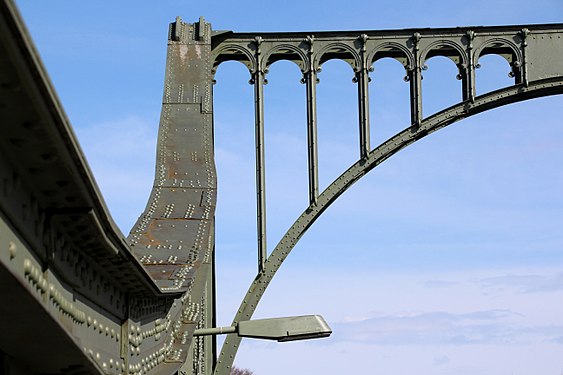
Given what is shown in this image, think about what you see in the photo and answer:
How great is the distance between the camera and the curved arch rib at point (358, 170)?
17125 mm

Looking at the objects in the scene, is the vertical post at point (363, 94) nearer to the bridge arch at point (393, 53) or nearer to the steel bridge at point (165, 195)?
the steel bridge at point (165, 195)

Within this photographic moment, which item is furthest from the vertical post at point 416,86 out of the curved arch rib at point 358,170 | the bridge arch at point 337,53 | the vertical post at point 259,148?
the vertical post at point 259,148

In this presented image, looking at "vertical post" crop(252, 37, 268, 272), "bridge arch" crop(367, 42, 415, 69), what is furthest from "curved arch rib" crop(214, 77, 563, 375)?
"bridge arch" crop(367, 42, 415, 69)

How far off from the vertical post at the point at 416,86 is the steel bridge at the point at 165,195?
0.07 ft

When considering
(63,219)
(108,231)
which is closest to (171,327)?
(108,231)

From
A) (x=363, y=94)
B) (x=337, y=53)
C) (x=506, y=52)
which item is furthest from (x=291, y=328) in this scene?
(x=506, y=52)

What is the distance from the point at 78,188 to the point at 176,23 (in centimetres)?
1315

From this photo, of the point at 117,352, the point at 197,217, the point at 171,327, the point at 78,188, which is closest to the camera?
the point at 78,188

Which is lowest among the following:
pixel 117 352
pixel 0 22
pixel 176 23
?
pixel 117 352

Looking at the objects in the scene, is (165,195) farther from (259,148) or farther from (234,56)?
(234,56)

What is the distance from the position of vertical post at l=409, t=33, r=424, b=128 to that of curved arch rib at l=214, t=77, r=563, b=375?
0.45 ft

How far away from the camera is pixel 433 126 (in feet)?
58.6

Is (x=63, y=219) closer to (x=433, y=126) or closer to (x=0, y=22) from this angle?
(x=0, y=22)

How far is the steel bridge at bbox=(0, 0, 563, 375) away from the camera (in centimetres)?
435
